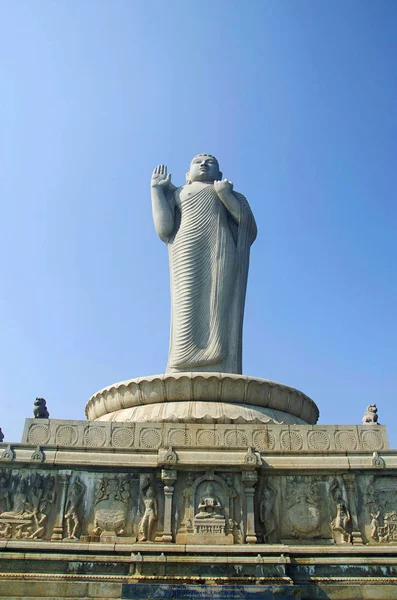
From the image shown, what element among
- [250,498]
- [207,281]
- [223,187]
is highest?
[223,187]

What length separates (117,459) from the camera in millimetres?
9047

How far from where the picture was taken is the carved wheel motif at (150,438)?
933cm

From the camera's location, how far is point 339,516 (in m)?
8.73

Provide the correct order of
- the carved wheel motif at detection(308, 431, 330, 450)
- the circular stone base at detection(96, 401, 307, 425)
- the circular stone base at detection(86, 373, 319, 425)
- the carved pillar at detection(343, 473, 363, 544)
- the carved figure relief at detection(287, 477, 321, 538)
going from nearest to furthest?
the carved pillar at detection(343, 473, 363, 544) → the carved figure relief at detection(287, 477, 321, 538) → the carved wheel motif at detection(308, 431, 330, 450) → the circular stone base at detection(96, 401, 307, 425) → the circular stone base at detection(86, 373, 319, 425)

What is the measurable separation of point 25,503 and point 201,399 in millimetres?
3405

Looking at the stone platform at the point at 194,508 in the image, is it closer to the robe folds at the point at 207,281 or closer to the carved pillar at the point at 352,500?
the carved pillar at the point at 352,500

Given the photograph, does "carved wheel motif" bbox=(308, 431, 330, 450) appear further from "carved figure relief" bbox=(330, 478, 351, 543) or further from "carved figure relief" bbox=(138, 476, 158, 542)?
"carved figure relief" bbox=(138, 476, 158, 542)

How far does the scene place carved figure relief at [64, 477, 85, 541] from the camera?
8586 mm

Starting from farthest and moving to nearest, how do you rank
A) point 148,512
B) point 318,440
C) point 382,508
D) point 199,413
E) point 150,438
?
point 199,413 < point 318,440 < point 150,438 < point 382,508 < point 148,512

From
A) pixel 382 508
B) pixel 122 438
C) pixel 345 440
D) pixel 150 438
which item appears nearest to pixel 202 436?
pixel 150 438

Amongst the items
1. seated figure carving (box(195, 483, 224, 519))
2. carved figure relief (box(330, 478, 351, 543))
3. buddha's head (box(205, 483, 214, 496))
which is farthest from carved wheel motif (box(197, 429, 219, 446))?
carved figure relief (box(330, 478, 351, 543))

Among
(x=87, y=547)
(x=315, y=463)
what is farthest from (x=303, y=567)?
(x=87, y=547)

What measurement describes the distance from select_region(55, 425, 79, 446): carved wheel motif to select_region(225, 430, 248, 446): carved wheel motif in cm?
231

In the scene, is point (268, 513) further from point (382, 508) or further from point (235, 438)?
point (382, 508)
